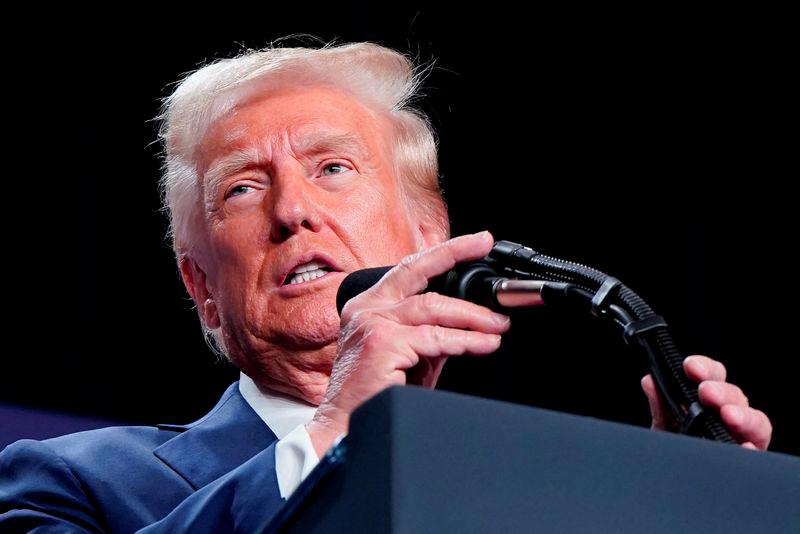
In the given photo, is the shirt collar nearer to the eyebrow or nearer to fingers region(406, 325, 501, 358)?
the eyebrow

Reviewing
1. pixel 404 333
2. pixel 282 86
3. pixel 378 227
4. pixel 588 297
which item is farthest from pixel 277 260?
pixel 588 297

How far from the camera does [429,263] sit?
119 centimetres

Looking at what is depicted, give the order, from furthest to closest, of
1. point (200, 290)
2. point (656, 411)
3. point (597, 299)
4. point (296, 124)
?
point (200, 290)
point (296, 124)
point (656, 411)
point (597, 299)

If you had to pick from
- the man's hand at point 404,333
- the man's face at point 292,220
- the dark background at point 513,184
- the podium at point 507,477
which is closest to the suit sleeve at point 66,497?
the man's hand at point 404,333

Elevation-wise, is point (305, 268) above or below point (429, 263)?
below

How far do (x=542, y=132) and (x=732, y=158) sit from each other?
0.51m

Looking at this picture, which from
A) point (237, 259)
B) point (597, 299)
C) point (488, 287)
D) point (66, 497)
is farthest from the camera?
point (237, 259)

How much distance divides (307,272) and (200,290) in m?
0.43

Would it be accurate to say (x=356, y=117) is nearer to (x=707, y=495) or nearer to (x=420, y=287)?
(x=420, y=287)

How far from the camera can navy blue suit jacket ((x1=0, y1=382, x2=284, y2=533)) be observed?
168 cm

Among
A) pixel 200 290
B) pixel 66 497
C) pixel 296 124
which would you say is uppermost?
pixel 296 124

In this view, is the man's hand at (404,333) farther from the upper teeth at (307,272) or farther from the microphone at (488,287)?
the upper teeth at (307,272)

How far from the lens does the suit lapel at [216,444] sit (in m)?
1.77

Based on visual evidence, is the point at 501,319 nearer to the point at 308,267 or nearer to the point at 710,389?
the point at 710,389
